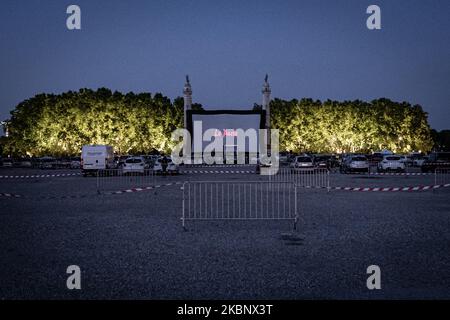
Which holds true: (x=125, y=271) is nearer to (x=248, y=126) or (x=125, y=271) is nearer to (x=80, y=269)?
(x=80, y=269)

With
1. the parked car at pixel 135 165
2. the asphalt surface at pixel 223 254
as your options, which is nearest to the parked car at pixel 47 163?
the parked car at pixel 135 165

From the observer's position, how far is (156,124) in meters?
90.3

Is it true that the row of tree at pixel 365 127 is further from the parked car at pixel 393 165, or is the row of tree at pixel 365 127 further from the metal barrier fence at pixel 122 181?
the metal barrier fence at pixel 122 181

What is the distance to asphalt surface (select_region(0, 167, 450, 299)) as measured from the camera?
6.54m

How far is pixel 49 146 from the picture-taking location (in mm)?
81938

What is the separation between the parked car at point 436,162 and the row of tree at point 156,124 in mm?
52474

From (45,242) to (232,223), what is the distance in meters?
4.58

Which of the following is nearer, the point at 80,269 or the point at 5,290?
the point at 5,290

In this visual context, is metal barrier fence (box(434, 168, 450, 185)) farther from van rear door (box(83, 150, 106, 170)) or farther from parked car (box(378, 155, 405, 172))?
van rear door (box(83, 150, 106, 170))

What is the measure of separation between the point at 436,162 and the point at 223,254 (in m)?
38.2

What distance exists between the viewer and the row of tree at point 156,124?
269 feet

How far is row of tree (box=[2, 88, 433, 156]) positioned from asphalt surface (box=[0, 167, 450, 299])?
6921 cm

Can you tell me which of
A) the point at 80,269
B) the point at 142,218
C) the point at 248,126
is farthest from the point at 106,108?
the point at 80,269
